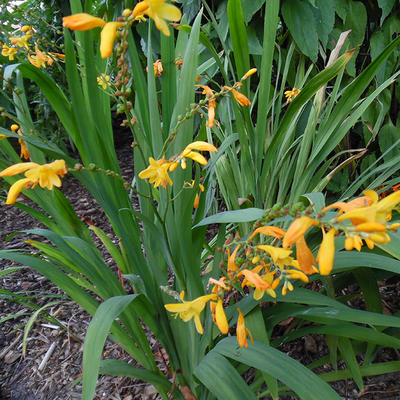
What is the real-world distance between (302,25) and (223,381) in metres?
1.21

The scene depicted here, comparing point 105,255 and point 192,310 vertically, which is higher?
point 192,310

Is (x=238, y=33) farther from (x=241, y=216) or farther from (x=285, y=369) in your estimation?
(x=285, y=369)

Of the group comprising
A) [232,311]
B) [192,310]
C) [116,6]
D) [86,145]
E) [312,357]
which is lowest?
[312,357]

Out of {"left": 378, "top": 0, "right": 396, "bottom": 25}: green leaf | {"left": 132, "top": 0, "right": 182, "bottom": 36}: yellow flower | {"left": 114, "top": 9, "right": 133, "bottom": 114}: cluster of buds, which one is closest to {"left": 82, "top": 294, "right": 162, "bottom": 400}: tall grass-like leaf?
{"left": 114, "top": 9, "right": 133, "bottom": 114}: cluster of buds

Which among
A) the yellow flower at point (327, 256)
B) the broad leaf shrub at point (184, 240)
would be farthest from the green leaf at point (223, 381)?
the yellow flower at point (327, 256)

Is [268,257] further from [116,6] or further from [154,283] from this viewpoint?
[116,6]

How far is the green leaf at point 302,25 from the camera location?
1308mm

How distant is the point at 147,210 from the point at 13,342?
2.44ft

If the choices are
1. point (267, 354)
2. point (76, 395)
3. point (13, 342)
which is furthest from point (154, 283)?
point (13, 342)

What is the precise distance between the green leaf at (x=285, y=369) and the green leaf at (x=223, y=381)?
1.1 inches

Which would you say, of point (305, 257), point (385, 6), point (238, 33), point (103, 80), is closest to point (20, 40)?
point (103, 80)

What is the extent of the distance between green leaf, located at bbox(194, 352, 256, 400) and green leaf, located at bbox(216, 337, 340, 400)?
0.09ft

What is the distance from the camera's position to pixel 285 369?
2.05 feet

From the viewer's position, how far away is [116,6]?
160 cm
